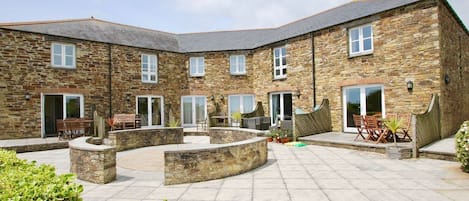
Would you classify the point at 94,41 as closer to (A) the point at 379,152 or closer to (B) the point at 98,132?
(B) the point at 98,132

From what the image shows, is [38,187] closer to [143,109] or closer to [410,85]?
[410,85]

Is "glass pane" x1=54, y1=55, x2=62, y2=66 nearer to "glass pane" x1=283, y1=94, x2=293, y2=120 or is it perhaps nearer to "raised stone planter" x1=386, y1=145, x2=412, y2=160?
"glass pane" x1=283, y1=94, x2=293, y2=120

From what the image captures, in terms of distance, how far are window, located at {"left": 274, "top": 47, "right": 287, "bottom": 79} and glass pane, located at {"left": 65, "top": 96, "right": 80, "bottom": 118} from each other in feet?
36.9

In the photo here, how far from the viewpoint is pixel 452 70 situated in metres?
10.1

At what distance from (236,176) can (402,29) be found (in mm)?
8817

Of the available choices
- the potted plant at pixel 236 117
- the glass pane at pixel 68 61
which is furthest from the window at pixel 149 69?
Result: the potted plant at pixel 236 117

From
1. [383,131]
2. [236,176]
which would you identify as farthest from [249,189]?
[383,131]

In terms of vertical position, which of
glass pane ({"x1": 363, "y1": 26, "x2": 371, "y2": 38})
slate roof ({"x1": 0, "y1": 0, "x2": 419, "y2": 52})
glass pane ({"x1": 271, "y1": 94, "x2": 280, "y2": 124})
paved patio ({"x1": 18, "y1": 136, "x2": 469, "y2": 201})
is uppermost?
slate roof ({"x1": 0, "y1": 0, "x2": 419, "y2": 52})

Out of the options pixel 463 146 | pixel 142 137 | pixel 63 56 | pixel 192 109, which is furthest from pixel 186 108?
pixel 463 146

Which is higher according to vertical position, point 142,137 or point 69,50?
point 69,50

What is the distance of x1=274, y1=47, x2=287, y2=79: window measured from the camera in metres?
14.8

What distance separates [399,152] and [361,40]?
18.9 feet

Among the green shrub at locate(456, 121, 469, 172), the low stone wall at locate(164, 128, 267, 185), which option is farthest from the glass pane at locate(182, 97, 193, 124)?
the green shrub at locate(456, 121, 469, 172)

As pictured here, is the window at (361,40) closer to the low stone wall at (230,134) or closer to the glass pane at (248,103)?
the low stone wall at (230,134)
